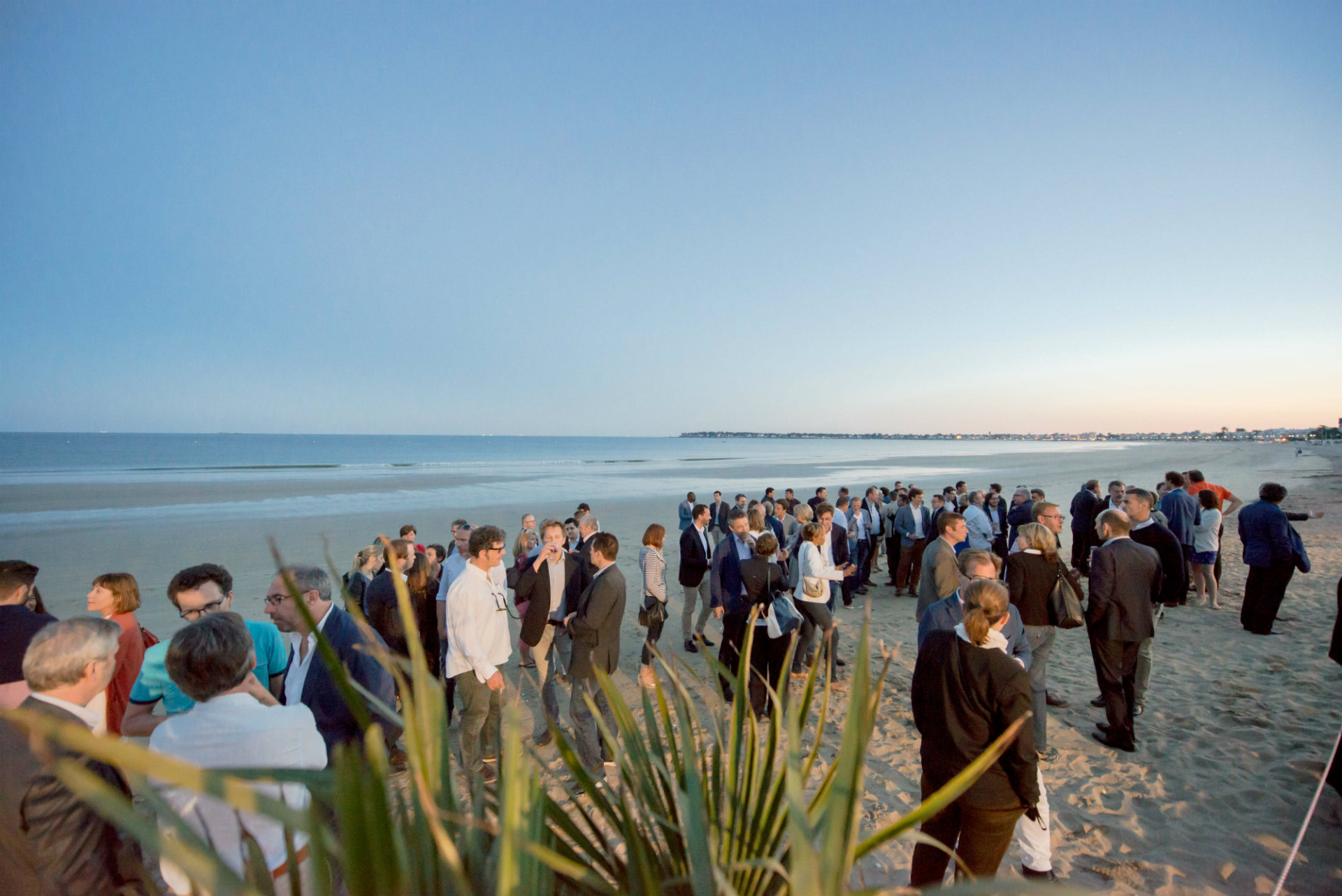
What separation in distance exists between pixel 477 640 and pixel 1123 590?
497 cm

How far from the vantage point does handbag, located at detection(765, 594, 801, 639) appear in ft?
17.5

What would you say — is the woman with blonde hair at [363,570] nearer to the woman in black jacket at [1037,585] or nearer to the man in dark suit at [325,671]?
the man in dark suit at [325,671]

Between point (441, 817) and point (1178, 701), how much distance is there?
23.4 ft

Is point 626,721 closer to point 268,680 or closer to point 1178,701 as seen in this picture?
point 268,680

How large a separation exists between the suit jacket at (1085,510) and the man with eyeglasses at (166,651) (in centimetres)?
1068

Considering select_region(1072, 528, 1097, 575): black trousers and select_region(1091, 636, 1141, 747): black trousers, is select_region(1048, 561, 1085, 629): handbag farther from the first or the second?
select_region(1072, 528, 1097, 575): black trousers

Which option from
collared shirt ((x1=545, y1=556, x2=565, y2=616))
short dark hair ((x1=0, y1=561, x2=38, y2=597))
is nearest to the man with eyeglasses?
short dark hair ((x1=0, y1=561, x2=38, y2=597))

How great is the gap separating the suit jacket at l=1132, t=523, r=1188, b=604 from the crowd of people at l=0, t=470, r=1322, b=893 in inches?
1.0

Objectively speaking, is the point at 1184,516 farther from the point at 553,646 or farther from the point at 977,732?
the point at 553,646

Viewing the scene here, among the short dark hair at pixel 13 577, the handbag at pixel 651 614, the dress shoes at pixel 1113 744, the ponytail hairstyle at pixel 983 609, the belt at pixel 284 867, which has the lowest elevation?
the dress shoes at pixel 1113 744

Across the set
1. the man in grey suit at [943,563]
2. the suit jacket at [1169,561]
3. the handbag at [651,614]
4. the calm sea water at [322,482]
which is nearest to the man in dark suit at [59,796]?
the handbag at [651,614]

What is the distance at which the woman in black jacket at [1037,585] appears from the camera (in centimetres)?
474

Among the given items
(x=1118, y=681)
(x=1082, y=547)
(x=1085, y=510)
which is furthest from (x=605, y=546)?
(x=1082, y=547)

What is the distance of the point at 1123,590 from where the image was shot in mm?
4602
